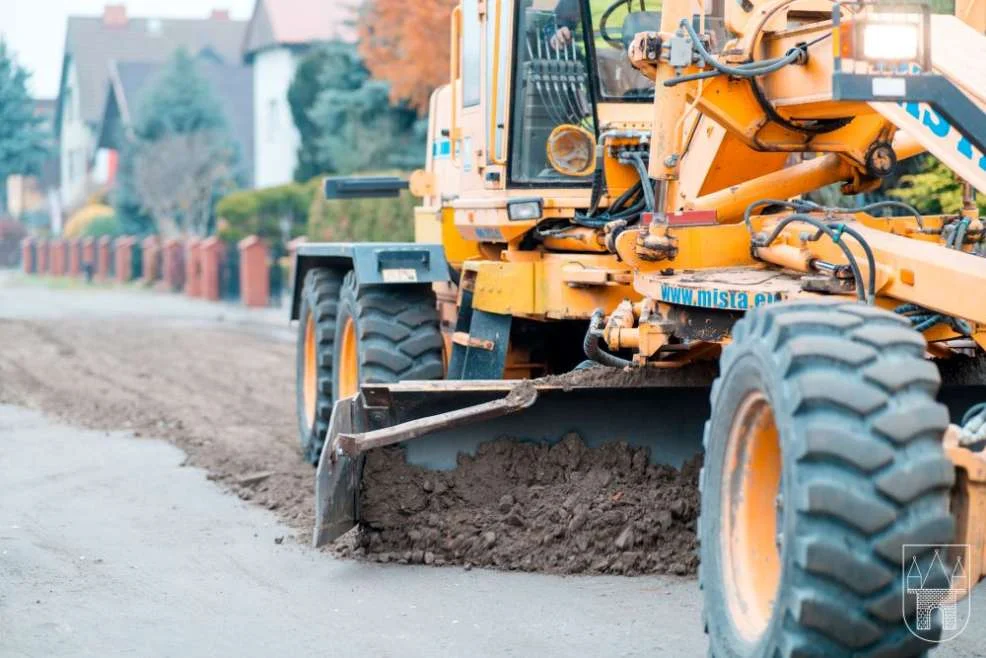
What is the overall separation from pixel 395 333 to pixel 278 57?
44.5 metres

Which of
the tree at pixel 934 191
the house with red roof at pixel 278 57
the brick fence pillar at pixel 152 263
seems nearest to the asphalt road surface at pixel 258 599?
the tree at pixel 934 191

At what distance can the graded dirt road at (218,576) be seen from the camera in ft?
21.2

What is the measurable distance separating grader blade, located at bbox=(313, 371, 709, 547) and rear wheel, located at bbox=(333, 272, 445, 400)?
131 centimetres

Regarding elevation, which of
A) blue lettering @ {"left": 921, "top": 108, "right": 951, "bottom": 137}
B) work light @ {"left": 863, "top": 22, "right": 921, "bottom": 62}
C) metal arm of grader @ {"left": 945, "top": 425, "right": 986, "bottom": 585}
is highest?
work light @ {"left": 863, "top": 22, "right": 921, "bottom": 62}

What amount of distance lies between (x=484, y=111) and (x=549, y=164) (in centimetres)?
51

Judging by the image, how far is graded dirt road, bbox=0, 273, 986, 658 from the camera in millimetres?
6477

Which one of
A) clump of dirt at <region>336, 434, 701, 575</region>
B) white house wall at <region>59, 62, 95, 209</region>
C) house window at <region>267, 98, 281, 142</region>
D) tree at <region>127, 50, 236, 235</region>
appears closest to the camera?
clump of dirt at <region>336, 434, 701, 575</region>

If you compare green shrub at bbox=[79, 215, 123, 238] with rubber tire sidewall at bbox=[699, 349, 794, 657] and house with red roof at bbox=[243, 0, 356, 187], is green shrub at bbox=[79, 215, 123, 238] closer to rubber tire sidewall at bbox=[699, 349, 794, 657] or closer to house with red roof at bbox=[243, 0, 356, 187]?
house with red roof at bbox=[243, 0, 356, 187]

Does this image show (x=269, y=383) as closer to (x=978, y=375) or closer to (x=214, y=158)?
(x=978, y=375)

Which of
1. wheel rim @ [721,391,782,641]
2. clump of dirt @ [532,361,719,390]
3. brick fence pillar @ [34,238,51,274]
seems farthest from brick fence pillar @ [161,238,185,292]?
wheel rim @ [721,391,782,641]

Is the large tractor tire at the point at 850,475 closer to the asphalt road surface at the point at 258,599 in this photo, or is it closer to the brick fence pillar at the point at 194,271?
the asphalt road surface at the point at 258,599

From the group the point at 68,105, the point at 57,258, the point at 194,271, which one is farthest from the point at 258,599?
the point at 68,105

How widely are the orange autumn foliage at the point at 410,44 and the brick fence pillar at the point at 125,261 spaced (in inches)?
678

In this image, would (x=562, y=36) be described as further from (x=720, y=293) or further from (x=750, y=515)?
(x=750, y=515)
